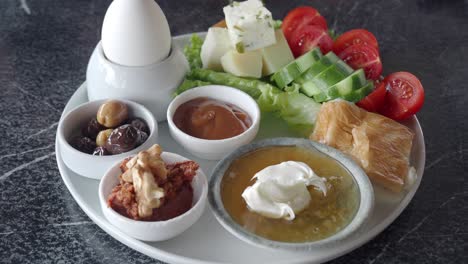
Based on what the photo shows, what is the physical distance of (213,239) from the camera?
221cm

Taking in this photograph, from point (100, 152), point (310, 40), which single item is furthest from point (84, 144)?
point (310, 40)

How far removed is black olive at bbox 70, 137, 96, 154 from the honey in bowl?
0.54 meters

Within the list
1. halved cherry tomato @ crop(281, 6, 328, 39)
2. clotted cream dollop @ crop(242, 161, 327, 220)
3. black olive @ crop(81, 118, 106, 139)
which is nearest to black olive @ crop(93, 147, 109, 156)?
black olive @ crop(81, 118, 106, 139)

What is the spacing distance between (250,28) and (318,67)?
1.13 feet

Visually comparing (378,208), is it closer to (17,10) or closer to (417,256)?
(417,256)

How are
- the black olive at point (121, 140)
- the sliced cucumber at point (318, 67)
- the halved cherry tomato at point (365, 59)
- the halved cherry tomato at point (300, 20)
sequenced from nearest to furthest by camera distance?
the black olive at point (121, 140)
the sliced cucumber at point (318, 67)
the halved cherry tomato at point (365, 59)
the halved cherry tomato at point (300, 20)

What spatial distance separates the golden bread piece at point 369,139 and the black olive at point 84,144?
875mm

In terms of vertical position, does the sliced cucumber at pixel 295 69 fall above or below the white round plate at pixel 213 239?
above

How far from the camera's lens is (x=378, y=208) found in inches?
91.7

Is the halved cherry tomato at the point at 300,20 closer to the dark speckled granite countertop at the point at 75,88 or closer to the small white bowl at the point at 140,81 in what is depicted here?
the dark speckled granite countertop at the point at 75,88

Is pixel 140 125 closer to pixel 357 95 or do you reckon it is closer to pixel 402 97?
pixel 357 95

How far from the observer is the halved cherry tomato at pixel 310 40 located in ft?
9.99

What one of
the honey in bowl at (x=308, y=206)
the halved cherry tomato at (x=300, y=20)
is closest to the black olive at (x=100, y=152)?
the honey in bowl at (x=308, y=206)

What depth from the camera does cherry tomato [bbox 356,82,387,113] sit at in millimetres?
2717
